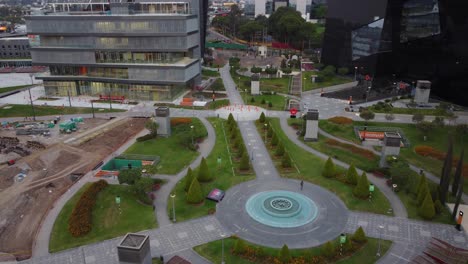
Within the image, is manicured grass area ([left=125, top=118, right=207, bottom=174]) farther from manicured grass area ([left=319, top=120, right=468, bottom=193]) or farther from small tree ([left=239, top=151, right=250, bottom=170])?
manicured grass area ([left=319, top=120, right=468, bottom=193])

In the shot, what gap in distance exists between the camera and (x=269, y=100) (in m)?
97.0

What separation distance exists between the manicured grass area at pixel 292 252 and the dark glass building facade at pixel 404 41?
234ft

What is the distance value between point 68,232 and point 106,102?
56.6 m

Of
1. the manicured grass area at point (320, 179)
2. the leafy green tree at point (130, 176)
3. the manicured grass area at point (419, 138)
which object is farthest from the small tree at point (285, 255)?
the manicured grass area at point (419, 138)

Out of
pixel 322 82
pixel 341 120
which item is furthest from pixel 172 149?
pixel 322 82

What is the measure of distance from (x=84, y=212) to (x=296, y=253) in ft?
84.2

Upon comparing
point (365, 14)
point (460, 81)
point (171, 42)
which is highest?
point (365, 14)

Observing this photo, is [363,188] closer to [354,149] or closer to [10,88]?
[354,149]

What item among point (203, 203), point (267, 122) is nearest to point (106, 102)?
point (267, 122)

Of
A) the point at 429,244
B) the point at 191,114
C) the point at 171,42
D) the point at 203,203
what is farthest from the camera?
the point at 171,42

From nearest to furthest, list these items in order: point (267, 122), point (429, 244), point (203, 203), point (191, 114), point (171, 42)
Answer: point (429, 244)
point (203, 203)
point (267, 122)
point (191, 114)
point (171, 42)

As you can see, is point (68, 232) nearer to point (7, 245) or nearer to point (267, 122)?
point (7, 245)

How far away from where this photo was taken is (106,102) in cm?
9506

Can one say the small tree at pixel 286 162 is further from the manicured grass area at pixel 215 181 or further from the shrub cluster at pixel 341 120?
the shrub cluster at pixel 341 120
